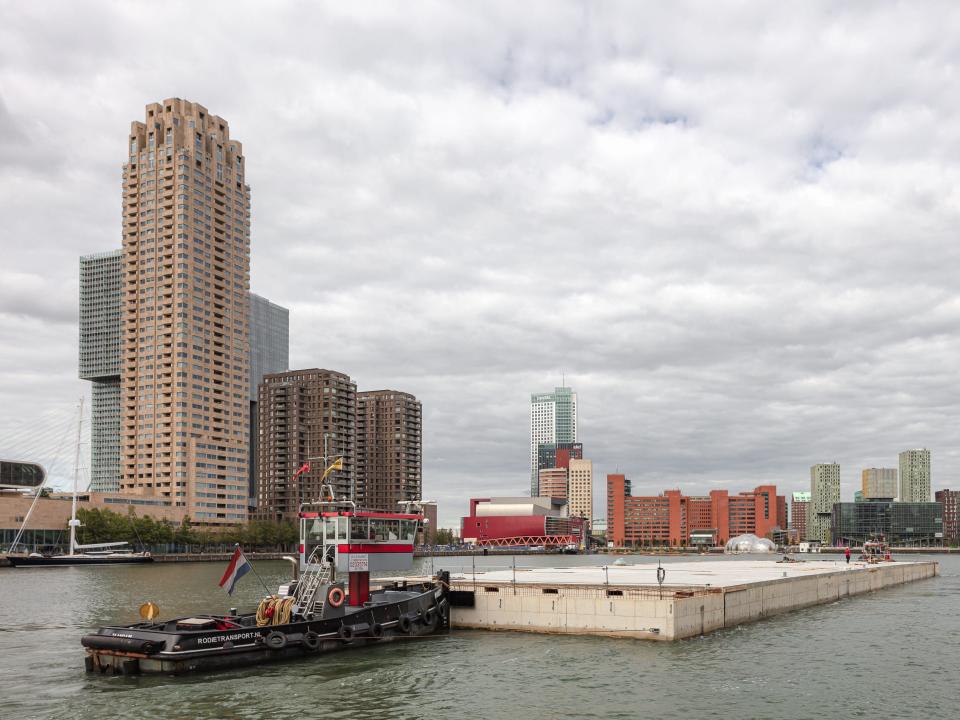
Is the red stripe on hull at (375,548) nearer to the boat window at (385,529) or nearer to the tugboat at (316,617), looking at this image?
the tugboat at (316,617)

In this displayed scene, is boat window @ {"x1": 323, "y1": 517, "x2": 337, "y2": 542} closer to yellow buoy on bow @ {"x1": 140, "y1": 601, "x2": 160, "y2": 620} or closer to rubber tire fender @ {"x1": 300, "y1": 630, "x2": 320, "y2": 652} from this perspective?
rubber tire fender @ {"x1": 300, "y1": 630, "x2": 320, "y2": 652}

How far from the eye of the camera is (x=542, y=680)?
41.8 m

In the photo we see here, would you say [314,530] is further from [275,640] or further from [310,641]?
[275,640]

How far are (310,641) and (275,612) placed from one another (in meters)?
2.56

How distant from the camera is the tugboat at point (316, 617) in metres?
41.3

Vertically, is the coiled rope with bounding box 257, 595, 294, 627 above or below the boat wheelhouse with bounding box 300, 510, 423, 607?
below

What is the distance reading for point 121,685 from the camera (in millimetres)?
40500

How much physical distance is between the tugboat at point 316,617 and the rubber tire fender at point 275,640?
0.16ft

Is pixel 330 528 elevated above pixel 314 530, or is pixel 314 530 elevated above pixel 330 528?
pixel 330 528

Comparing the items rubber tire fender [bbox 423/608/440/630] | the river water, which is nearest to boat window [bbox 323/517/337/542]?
rubber tire fender [bbox 423/608/440/630]

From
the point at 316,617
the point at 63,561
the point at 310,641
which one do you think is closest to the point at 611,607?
the point at 316,617

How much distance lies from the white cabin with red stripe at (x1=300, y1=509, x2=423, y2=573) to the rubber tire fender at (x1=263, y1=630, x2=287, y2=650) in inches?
334

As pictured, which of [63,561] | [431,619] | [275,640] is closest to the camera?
[275,640]

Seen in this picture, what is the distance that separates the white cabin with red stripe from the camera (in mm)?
54844
